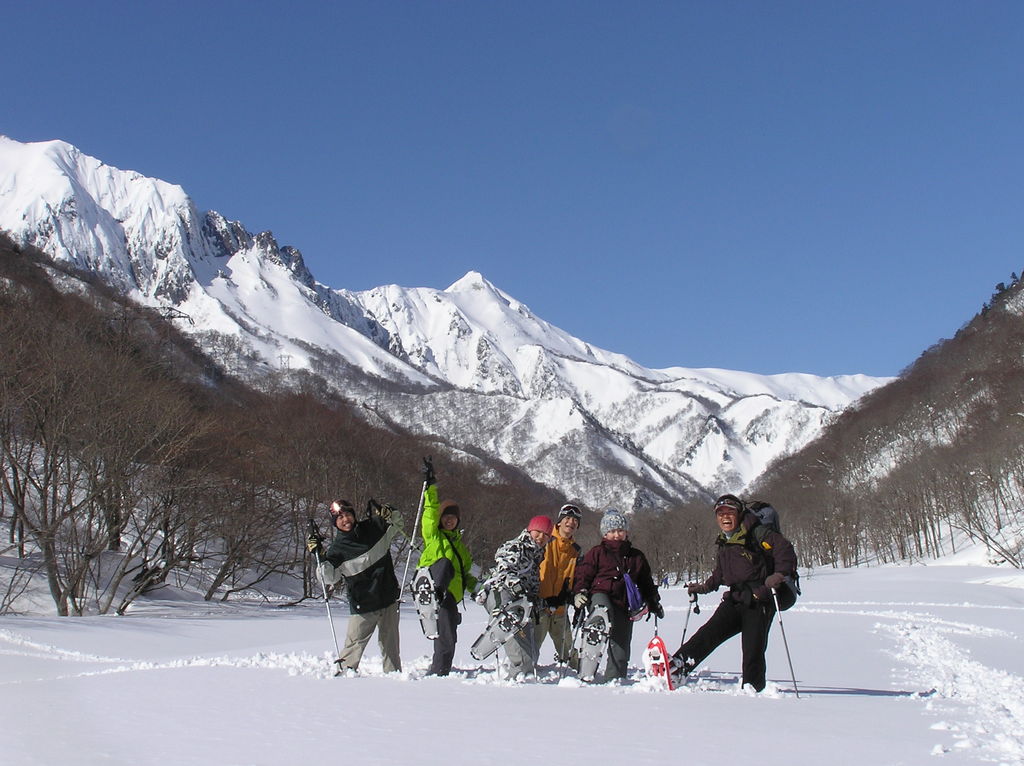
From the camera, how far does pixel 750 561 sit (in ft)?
28.0

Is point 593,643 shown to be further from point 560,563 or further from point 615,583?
point 560,563

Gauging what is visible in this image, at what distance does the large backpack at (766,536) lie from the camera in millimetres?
8430

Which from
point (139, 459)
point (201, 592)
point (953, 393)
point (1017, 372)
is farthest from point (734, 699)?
point (953, 393)

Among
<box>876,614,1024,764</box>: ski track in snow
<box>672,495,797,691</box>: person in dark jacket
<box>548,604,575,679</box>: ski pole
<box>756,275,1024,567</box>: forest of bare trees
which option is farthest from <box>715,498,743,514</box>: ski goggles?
<box>756,275,1024,567</box>: forest of bare trees

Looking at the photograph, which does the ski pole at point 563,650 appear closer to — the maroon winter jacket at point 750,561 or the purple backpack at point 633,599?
the purple backpack at point 633,599

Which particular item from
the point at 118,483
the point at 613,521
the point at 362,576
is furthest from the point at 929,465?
the point at 362,576

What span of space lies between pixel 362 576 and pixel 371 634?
2.01 feet

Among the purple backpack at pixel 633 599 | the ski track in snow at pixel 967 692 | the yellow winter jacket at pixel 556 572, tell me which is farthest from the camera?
the yellow winter jacket at pixel 556 572

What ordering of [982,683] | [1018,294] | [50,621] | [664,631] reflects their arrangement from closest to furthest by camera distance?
1. [982,683]
2. [664,631]
3. [50,621]
4. [1018,294]

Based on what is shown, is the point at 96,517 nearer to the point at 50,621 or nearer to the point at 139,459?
the point at 139,459

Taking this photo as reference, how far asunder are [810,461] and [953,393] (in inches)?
1506

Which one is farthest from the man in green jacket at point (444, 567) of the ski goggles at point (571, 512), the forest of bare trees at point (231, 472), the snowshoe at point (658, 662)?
the forest of bare trees at point (231, 472)

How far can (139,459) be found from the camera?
2627 cm

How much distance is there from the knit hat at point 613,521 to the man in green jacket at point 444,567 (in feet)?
4.61
